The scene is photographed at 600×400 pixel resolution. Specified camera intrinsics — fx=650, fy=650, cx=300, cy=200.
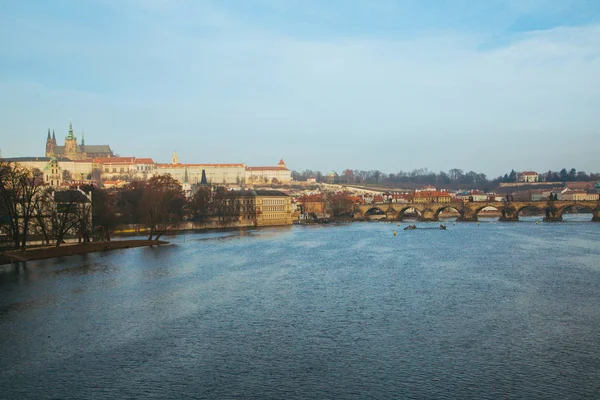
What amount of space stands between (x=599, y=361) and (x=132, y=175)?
468ft

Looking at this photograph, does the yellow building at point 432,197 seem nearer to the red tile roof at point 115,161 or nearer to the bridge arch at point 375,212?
the bridge arch at point 375,212

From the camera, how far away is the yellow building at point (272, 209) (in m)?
80.6

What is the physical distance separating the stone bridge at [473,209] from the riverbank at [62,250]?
47.6 meters

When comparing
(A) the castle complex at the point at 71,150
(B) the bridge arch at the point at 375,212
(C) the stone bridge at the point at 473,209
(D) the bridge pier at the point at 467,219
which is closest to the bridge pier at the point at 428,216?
(C) the stone bridge at the point at 473,209

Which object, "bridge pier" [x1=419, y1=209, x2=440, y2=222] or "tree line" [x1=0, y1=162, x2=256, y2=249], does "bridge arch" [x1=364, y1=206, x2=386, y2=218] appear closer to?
"bridge pier" [x1=419, y1=209, x2=440, y2=222]

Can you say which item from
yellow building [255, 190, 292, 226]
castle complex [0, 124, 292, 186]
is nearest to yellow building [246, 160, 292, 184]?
castle complex [0, 124, 292, 186]

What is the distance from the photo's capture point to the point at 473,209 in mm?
82812

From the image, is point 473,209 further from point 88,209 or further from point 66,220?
point 66,220

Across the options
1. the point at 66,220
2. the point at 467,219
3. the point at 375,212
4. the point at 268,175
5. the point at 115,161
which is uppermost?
the point at 115,161

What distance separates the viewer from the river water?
543 inches

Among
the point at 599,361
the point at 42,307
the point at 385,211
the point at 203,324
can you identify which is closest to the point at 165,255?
the point at 42,307

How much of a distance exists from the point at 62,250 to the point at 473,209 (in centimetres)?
5731

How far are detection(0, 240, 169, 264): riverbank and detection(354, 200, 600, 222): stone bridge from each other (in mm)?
A: 47603

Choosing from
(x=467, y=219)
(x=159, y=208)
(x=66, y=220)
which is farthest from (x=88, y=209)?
(x=467, y=219)
